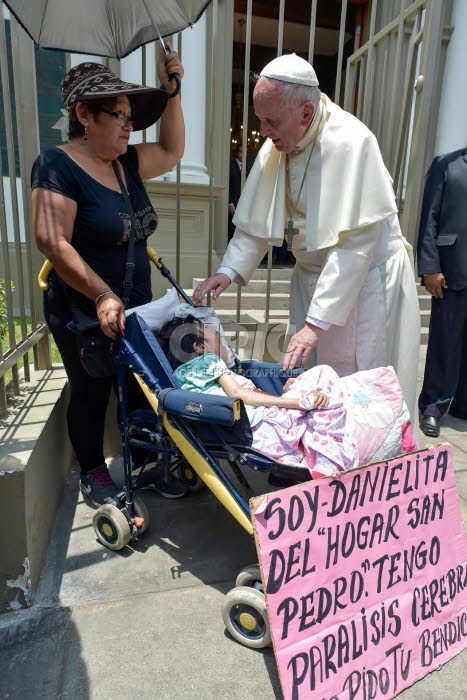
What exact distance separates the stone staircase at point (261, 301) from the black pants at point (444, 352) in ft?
3.56

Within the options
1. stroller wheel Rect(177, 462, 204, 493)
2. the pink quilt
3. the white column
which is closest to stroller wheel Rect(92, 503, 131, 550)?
stroller wheel Rect(177, 462, 204, 493)

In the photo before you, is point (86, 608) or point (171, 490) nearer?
point (86, 608)

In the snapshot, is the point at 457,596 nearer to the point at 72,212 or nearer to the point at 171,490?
the point at 171,490

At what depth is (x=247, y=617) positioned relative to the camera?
1.78 meters

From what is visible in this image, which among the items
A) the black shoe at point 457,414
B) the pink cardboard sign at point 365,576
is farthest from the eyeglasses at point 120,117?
the black shoe at point 457,414

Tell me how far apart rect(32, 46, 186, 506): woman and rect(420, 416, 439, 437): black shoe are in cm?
199

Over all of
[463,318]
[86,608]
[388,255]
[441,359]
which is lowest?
[86,608]

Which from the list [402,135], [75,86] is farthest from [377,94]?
[75,86]

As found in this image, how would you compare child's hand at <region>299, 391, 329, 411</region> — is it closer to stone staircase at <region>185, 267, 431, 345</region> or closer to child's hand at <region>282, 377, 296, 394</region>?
child's hand at <region>282, 377, 296, 394</region>

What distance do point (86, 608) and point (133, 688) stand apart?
432 millimetres

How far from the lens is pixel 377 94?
3.49 m

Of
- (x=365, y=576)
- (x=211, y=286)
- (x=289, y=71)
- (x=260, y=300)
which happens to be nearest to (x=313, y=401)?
(x=365, y=576)

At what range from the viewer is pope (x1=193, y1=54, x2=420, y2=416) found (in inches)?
82.4

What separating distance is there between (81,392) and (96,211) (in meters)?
0.88
